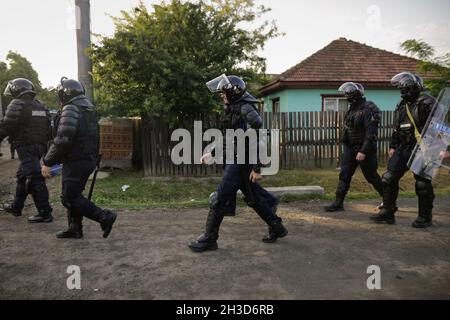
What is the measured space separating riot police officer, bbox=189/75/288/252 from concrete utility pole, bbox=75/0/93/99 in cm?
742

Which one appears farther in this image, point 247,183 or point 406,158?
point 406,158

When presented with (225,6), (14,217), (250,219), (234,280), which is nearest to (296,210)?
(250,219)

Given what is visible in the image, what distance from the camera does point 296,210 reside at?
19.6 feet

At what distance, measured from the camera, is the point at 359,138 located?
563 centimetres

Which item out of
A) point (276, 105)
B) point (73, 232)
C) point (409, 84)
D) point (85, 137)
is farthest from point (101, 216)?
point (276, 105)

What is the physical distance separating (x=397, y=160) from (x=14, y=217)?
5.74m

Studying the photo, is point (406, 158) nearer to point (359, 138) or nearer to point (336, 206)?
point (359, 138)

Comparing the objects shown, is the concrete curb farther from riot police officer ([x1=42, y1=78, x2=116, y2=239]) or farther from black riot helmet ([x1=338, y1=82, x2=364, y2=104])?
riot police officer ([x1=42, y1=78, x2=116, y2=239])

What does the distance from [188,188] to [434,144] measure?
5.38 meters

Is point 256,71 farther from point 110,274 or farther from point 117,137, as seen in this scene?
point 110,274

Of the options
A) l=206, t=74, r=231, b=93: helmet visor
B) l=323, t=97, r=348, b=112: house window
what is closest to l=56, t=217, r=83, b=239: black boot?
l=206, t=74, r=231, b=93: helmet visor

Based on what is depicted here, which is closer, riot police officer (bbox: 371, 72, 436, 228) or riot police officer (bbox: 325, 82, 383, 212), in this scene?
riot police officer (bbox: 371, 72, 436, 228)

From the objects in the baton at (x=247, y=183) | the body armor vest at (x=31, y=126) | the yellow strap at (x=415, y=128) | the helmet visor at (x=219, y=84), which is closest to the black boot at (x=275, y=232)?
the baton at (x=247, y=183)

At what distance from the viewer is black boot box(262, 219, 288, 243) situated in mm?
4277
